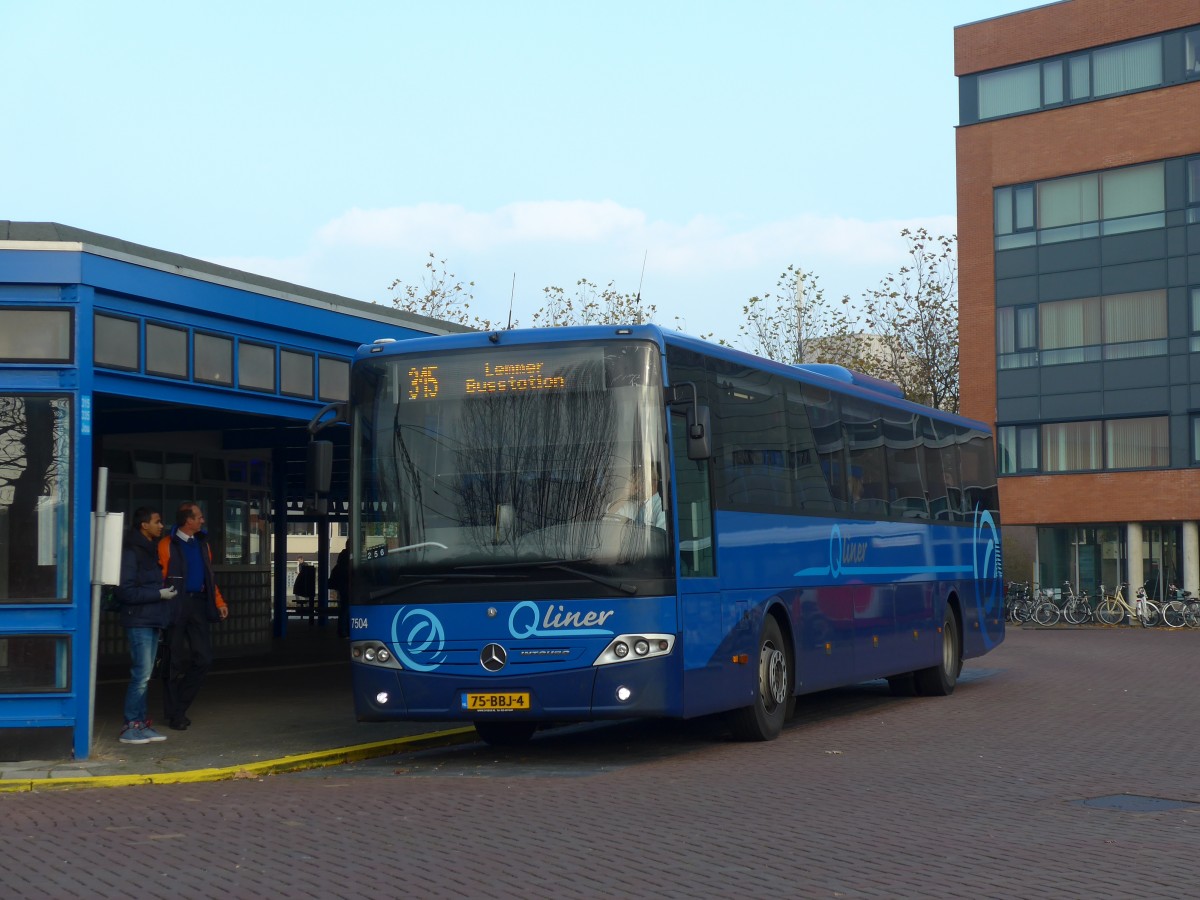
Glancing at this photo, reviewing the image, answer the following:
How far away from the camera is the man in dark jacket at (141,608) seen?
13.4 meters

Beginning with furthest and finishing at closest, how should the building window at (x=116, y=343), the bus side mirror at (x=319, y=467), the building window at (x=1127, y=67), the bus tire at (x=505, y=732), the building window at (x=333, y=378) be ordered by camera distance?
the building window at (x=1127, y=67) → the building window at (x=333, y=378) → the bus tire at (x=505, y=732) → the building window at (x=116, y=343) → the bus side mirror at (x=319, y=467)

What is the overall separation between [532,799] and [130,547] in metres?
4.93

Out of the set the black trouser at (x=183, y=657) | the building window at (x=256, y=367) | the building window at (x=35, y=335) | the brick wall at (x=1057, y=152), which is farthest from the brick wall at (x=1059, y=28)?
the building window at (x=35, y=335)

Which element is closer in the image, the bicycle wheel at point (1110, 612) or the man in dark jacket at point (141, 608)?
the man in dark jacket at point (141, 608)

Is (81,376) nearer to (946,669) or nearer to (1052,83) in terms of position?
(946,669)

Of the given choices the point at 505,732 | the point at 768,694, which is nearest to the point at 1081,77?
the point at 768,694

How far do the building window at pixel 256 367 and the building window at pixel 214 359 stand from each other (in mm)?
160

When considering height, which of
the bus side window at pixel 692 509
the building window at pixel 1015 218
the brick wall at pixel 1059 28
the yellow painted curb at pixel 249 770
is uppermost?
the brick wall at pixel 1059 28

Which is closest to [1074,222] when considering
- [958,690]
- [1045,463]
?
[1045,463]

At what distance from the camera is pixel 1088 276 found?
44969 millimetres

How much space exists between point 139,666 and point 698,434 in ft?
16.7

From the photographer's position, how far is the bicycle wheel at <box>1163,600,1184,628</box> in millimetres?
40125

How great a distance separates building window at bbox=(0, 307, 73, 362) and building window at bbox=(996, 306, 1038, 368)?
37319 millimetres

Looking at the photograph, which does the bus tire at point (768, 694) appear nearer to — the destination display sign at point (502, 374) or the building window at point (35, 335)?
the destination display sign at point (502, 374)
